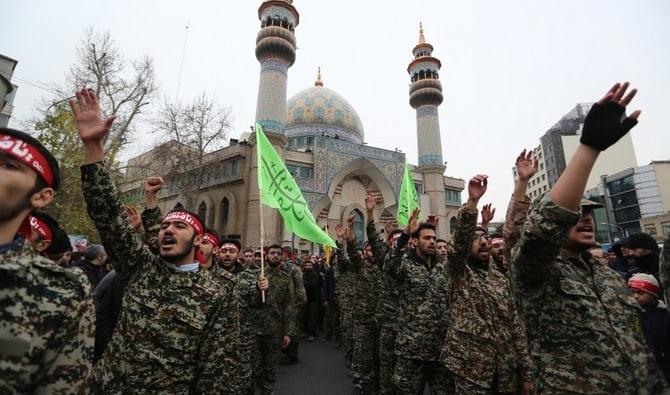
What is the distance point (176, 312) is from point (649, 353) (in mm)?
2387

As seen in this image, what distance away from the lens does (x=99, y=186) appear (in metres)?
1.70

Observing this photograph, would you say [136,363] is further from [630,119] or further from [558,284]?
[630,119]

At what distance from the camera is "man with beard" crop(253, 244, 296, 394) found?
4160 mm

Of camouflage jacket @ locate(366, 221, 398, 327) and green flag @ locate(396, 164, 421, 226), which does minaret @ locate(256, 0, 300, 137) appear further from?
camouflage jacket @ locate(366, 221, 398, 327)

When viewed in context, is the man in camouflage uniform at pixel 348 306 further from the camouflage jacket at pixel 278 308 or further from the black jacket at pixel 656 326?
the black jacket at pixel 656 326

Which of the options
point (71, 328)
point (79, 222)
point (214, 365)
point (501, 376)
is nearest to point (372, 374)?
point (501, 376)

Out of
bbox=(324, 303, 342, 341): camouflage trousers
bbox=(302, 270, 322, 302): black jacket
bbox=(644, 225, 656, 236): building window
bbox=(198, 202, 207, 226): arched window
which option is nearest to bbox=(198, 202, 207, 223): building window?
bbox=(198, 202, 207, 226): arched window

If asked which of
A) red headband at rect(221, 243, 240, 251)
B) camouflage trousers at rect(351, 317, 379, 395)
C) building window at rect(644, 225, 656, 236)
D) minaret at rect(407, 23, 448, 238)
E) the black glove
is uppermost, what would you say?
minaret at rect(407, 23, 448, 238)

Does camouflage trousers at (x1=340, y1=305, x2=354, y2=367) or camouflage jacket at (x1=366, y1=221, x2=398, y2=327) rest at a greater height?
camouflage jacket at (x1=366, y1=221, x2=398, y2=327)

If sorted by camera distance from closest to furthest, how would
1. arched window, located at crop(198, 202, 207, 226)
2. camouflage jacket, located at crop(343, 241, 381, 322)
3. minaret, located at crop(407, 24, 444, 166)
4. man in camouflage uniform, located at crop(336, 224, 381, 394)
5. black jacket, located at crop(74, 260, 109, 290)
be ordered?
black jacket, located at crop(74, 260, 109, 290) < man in camouflage uniform, located at crop(336, 224, 381, 394) < camouflage jacket, located at crop(343, 241, 381, 322) < arched window, located at crop(198, 202, 207, 226) < minaret, located at crop(407, 24, 444, 166)

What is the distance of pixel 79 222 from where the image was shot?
13.3 metres

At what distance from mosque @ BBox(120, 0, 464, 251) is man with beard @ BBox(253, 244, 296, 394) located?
12001mm

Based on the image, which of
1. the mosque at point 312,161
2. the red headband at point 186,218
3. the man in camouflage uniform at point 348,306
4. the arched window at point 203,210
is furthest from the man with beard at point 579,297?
the arched window at point 203,210

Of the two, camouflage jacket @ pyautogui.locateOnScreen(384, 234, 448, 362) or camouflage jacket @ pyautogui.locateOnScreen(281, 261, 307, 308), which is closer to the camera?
camouflage jacket @ pyautogui.locateOnScreen(384, 234, 448, 362)
